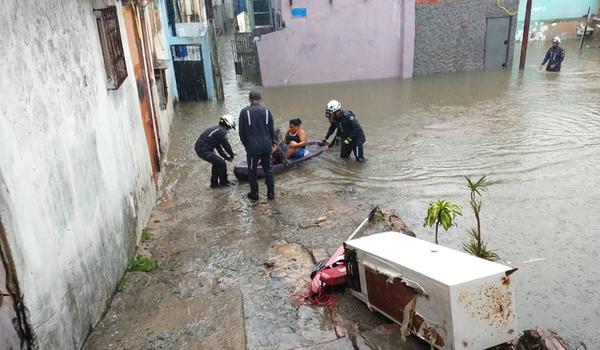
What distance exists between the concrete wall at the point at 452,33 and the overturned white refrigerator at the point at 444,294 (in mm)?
14696

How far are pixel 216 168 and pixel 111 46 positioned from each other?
2992 millimetres

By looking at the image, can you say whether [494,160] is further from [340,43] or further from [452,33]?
[452,33]

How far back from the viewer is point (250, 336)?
14.7 feet

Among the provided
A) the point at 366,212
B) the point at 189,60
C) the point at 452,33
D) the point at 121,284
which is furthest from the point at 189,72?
the point at 121,284

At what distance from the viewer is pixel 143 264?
19.4 feet

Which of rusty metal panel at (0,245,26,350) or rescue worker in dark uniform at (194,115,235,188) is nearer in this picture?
rusty metal panel at (0,245,26,350)

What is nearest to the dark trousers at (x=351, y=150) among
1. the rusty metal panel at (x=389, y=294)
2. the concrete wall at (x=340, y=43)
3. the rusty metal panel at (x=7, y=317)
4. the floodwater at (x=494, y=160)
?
the floodwater at (x=494, y=160)

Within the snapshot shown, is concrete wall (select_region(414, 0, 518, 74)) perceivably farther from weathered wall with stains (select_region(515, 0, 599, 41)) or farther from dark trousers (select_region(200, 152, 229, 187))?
dark trousers (select_region(200, 152, 229, 187))

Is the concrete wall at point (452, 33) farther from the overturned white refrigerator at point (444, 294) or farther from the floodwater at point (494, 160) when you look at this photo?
the overturned white refrigerator at point (444, 294)

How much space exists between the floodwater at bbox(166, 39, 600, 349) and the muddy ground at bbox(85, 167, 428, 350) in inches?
35.7

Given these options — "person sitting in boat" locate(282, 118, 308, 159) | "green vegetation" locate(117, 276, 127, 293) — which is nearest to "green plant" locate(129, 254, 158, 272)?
"green vegetation" locate(117, 276, 127, 293)

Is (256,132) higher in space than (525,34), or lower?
lower

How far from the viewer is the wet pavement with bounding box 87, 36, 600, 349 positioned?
15.6 feet

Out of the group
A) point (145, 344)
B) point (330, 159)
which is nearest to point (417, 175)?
point (330, 159)
